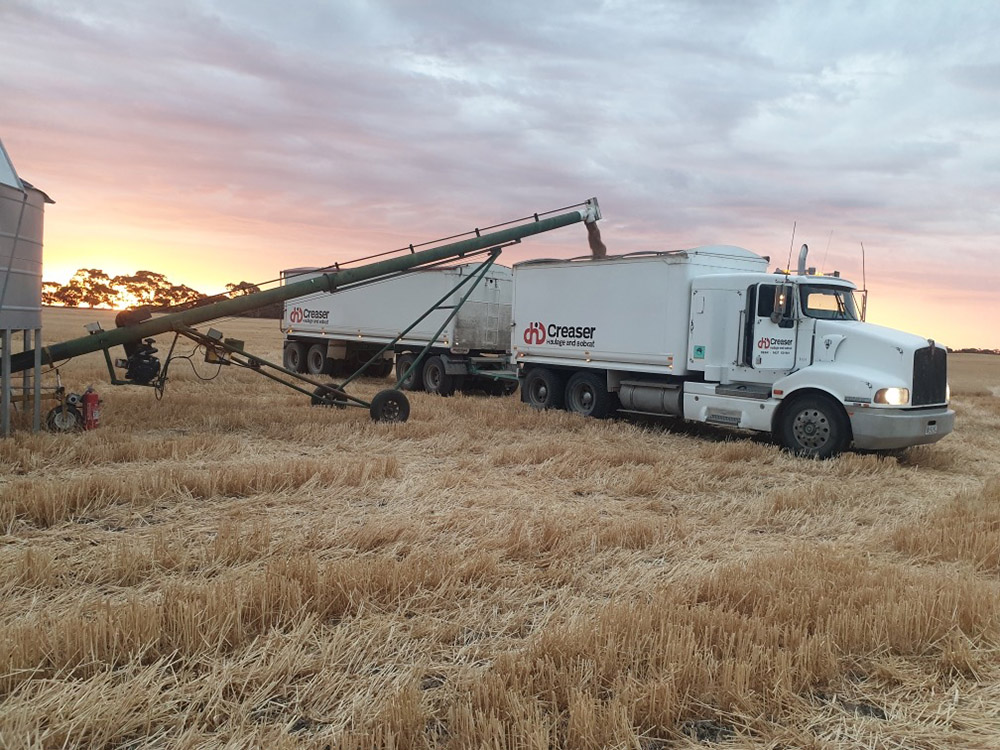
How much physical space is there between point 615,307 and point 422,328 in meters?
7.09

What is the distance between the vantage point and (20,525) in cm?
631

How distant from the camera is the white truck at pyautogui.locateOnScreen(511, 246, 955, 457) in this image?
36.0 feet

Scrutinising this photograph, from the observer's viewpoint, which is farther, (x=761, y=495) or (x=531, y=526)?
(x=761, y=495)

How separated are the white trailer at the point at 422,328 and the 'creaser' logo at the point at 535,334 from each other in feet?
5.94

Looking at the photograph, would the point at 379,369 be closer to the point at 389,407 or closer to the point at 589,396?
the point at 589,396

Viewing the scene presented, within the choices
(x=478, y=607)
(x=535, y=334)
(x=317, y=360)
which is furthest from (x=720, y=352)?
(x=317, y=360)

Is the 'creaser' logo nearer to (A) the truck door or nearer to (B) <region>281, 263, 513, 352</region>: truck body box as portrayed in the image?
(B) <region>281, 263, 513, 352</region>: truck body box

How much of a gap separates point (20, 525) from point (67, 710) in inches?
139

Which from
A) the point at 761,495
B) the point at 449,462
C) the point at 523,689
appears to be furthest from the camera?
the point at 449,462

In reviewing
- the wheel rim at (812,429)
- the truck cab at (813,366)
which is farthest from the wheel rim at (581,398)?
the wheel rim at (812,429)

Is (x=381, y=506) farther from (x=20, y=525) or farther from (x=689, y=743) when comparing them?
(x=689, y=743)

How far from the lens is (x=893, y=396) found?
1073cm

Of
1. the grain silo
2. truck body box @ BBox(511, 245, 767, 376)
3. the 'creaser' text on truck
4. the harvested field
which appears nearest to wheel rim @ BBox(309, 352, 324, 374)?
the 'creaser' text on truck

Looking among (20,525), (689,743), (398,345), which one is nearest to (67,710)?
(689,743)
